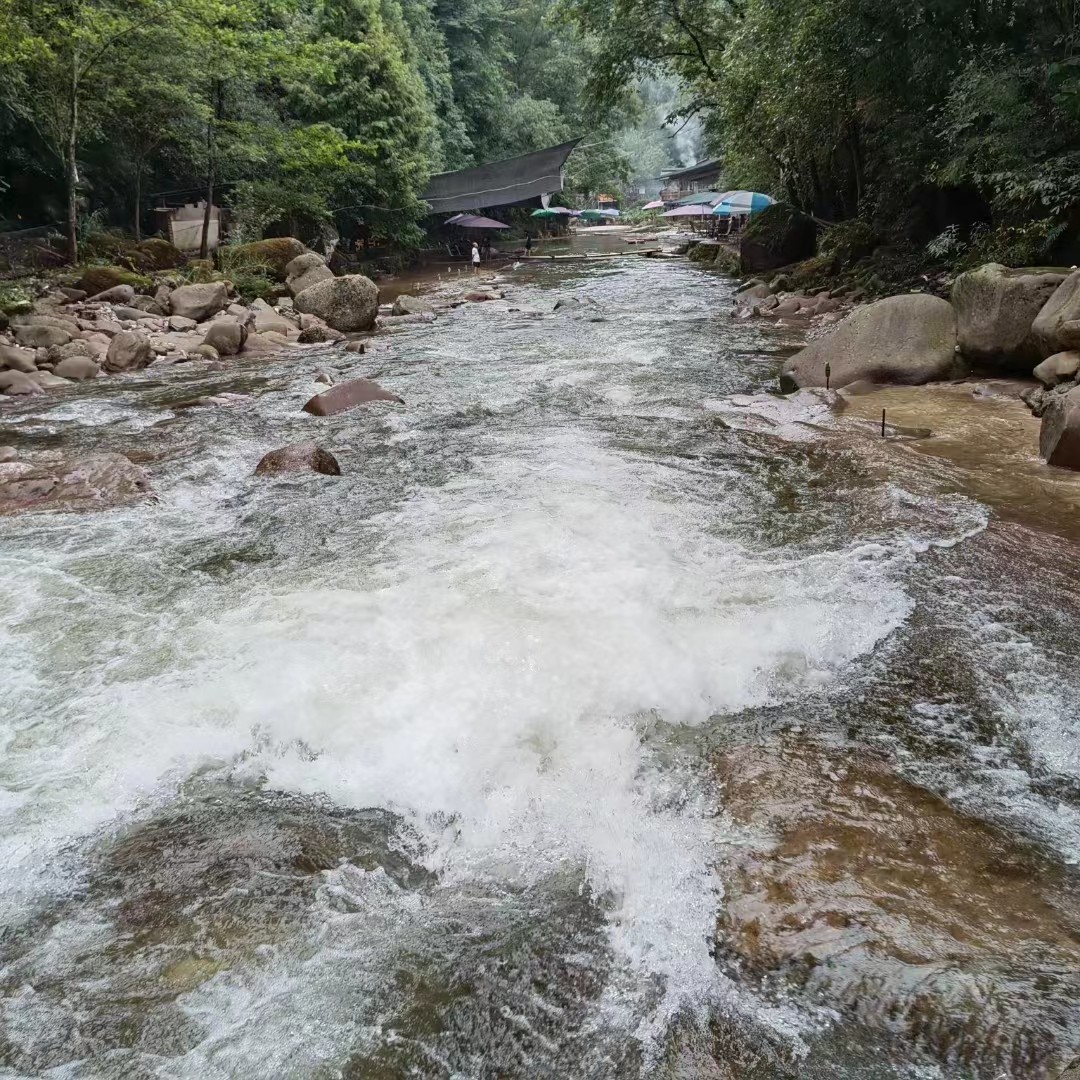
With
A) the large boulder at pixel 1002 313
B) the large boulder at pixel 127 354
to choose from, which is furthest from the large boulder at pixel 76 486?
the large boulder at pixel 1002 313

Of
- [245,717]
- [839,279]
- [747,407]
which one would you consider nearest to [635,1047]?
[245,717]

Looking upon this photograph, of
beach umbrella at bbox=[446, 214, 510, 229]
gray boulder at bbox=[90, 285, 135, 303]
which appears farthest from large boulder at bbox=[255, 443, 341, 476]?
beach umbrella at bbox=[446, 214, 510, 229]

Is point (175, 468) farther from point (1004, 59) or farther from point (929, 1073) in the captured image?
point (1004, 59)

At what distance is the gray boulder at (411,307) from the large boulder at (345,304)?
171 centimetres

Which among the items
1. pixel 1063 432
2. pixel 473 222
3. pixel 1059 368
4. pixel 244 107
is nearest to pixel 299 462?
pixel 1063 432

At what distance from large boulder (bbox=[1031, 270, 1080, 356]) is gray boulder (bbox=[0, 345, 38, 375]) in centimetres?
1124

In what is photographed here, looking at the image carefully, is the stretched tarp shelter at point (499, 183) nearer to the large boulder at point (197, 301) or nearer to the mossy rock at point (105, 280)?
the mossy rock at point (105, 280)

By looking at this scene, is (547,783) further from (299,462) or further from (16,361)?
(16,361)

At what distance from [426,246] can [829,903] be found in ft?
104

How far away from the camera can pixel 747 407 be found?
760 cm

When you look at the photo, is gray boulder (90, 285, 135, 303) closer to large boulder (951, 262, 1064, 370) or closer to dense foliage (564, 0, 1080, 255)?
dense foliage (564, 0, 1080, 255)

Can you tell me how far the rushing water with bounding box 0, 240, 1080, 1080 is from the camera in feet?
6.17

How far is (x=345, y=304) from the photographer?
585 inches

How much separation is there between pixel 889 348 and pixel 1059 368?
5.48ft
